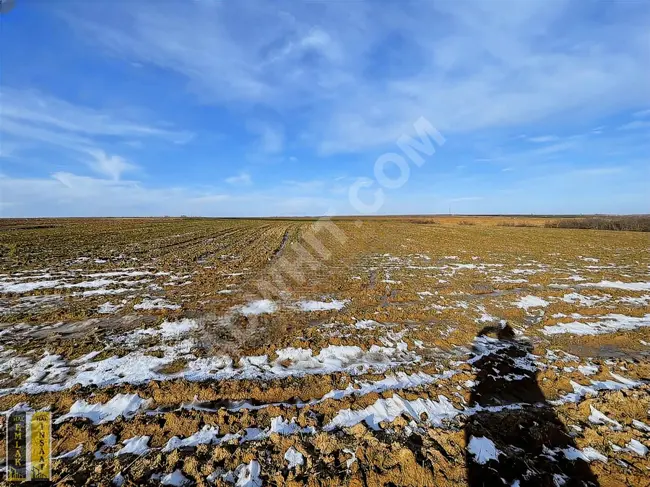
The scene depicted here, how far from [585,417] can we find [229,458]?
4.09m

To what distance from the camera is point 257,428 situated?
10.2 ft

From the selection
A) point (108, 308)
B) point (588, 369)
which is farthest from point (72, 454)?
point (588, 369)

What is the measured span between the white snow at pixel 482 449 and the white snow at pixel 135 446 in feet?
10.8

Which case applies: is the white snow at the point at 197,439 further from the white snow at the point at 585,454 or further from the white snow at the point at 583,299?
the white snow at the point at 583,299

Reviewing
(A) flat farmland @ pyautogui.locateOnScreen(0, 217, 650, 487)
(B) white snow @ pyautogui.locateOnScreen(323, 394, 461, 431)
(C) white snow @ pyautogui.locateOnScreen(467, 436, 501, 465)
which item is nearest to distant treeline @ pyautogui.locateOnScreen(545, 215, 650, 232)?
(A) flat farmland @ pyautogui.locateOnScreen(0, 217, 650, 487)

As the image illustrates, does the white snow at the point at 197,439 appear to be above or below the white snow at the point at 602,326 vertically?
above

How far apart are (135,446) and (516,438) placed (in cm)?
401

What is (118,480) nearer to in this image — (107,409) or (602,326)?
(107,409)

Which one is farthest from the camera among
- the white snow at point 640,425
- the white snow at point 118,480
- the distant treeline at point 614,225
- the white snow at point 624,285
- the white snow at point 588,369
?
the distant treeline at point 614,225

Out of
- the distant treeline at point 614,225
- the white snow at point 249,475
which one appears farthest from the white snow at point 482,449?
the distant treeline at point 614,225

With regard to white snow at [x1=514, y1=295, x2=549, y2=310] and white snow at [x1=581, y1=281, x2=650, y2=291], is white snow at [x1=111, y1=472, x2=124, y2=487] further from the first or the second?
white snow at [x1=581, y1=281, x2=650, y2=291]

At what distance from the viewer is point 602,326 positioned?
20.3 feet

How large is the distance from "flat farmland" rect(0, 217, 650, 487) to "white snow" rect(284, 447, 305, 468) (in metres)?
0.01

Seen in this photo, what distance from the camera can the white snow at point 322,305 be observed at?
23.3 feet
